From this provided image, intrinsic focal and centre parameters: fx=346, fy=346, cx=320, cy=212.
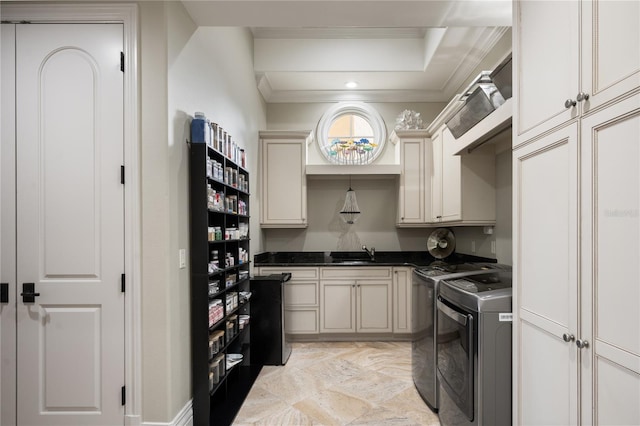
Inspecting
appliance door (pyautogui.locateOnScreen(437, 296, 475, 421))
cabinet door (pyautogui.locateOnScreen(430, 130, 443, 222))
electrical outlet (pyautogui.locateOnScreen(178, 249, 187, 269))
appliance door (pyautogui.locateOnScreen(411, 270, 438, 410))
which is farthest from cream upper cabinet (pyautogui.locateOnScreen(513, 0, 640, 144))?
cabinet door (pyautogui.locateOnScreen(430, 130, 443, 222))

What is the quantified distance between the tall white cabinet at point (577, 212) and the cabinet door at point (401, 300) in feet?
7.56

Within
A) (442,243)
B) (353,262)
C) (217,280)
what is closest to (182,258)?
(217,280)

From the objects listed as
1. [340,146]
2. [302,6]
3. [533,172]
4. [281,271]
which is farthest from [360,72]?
[533,172]

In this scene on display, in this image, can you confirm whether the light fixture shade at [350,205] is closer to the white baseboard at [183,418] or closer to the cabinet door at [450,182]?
the cabinet door at [450,182]

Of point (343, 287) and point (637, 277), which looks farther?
point (343, 287)

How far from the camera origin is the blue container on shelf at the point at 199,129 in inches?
83.7

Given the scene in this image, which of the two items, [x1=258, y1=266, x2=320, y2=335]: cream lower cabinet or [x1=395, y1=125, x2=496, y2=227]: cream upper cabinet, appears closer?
[x1=395, y1=125, x2=496, y2=227]: cream upper cabinet

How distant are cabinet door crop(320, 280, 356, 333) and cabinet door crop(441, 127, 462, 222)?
1321 millimetres

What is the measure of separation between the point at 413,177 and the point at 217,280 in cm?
266

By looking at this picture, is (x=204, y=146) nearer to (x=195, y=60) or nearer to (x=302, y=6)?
(x=195, y=60)

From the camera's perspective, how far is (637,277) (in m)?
0.95

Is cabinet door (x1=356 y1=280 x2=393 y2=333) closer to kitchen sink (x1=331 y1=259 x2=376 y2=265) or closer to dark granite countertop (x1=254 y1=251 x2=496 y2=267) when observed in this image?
kitchen sink (x1=331 y1=259 x2=376 y2=265)

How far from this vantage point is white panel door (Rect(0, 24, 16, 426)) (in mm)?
1903

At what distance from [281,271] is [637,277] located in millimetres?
3256
